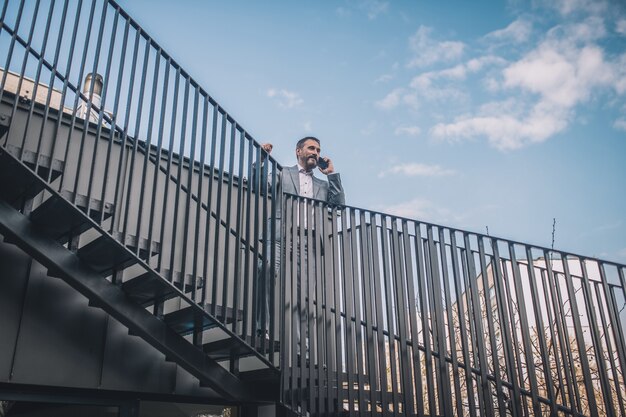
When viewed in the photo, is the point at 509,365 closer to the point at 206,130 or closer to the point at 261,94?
the point at 206,130

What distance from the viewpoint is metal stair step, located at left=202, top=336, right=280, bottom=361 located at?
11.5 feet

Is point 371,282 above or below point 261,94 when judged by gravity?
below

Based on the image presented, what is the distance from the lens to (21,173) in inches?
114

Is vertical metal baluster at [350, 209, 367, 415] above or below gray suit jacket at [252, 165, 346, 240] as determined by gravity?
below

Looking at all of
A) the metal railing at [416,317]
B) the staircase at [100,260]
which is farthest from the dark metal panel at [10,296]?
the metal railing at [416,317]

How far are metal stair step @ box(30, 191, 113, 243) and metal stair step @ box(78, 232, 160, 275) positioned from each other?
140 millimetres

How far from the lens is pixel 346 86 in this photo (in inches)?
442

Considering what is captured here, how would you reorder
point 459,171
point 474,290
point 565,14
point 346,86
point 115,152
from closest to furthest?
point 474,290, point 115,152, point 565,14, point 346,86, point 459,171

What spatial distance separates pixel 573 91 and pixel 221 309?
1111cm

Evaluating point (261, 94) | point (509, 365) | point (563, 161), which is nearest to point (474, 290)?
point (509, 365)

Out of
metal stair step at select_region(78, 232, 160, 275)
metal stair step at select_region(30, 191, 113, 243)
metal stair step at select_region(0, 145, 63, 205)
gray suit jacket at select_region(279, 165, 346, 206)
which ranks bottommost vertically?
metal stair step at select_region(78, 232, 160, 275)

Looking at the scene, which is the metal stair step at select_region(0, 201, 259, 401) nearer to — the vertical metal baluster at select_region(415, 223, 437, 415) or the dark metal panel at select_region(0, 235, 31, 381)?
the dark metal panel at select_region(0, 235, 31, 381)

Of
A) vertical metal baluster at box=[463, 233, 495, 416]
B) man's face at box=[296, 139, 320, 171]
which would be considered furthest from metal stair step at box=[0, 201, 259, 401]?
man's face at box=[296, 139, 320, 171]

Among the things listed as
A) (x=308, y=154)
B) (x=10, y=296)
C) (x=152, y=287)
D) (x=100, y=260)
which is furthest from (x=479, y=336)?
(x=10, y=296)
